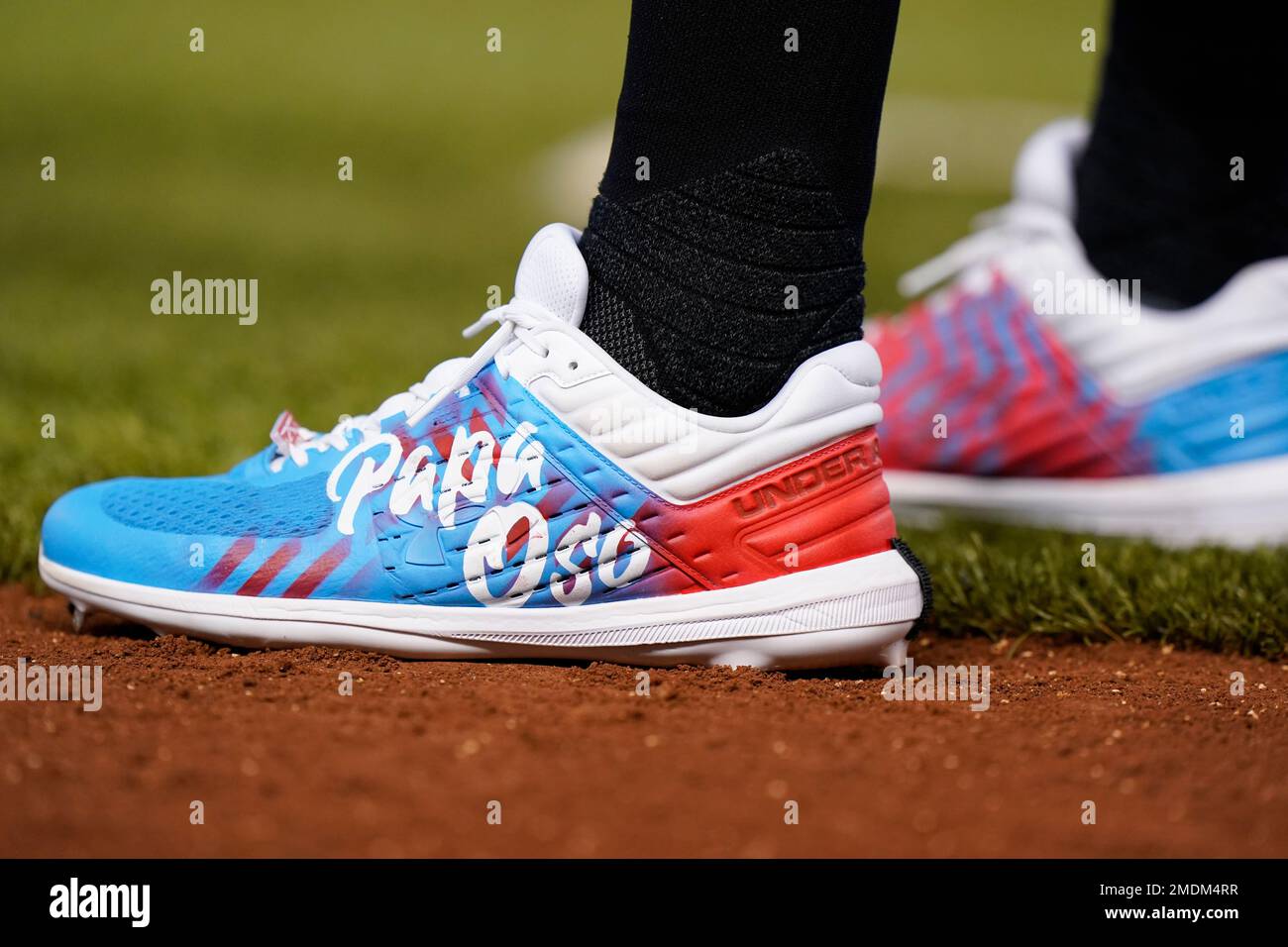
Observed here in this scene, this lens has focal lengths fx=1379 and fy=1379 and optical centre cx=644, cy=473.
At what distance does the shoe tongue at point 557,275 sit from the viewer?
200 centimetres

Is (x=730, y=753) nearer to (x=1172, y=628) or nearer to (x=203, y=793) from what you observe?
(x=203, y=793)

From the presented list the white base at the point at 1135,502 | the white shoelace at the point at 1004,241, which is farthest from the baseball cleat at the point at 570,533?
the white shoelace at the point at 1004,241

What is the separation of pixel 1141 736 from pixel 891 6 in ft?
3.41

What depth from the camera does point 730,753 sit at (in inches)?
63.0

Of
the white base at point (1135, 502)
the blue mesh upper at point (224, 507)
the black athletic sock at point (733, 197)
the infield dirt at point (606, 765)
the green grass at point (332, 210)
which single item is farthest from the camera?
the white base at point (1135, 502)

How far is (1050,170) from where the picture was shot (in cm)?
323

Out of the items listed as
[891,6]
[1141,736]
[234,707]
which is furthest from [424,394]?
[1141,736]

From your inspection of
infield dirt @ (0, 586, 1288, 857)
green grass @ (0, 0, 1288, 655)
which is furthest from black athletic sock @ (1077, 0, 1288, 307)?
infield dirt @ (0, 586, 1288, 857)

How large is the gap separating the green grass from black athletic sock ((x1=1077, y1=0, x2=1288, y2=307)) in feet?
2.25

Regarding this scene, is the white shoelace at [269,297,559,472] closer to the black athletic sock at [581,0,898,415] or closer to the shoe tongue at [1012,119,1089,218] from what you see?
the black athletic sock at [581,0,898,415]

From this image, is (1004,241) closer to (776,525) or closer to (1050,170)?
(1050,170)

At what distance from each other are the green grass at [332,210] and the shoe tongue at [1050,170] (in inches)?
31.5

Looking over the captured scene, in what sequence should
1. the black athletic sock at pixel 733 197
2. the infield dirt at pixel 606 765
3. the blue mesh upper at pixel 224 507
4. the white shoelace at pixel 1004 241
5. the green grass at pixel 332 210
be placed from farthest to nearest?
1. the white shoelace at pixel 1004 241
2. the green grass at pixel 332 210
3. the blue mesh upper at pixel 224 507
4. the black athletic sock at pixel 733 197
5. the infield dirt at pixel 606 765

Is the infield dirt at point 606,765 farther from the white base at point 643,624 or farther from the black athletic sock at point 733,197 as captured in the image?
the black athletic sock at point 733,197
